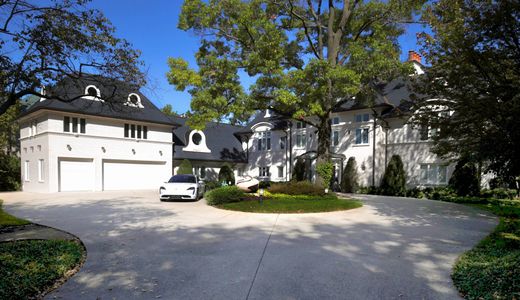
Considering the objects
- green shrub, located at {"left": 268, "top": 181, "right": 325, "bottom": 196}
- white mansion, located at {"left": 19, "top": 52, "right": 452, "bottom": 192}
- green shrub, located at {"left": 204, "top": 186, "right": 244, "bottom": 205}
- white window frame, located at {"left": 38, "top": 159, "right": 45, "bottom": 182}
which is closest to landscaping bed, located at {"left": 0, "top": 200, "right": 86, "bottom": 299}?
green shrub, located at {"left": 204, "top": 186, "right": 244, "bottom": 205}

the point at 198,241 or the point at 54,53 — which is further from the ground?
the point at 54,53

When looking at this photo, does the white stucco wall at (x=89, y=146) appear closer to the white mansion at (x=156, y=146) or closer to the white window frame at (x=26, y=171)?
the white mansion at (x=156, y=146)

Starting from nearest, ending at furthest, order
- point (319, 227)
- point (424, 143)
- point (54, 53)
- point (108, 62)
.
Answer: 1. point (54, 53)
2. point (108, 62)
3. point (319, 227)
4. point (424, 143)

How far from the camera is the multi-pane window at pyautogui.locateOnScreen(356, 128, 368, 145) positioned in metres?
25.4

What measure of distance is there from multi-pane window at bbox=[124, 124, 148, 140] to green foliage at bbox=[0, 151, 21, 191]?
31.8 feet

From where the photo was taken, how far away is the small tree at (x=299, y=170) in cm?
2875

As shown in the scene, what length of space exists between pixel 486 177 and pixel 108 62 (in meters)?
22.0

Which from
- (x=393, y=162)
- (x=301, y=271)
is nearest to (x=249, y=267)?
(x=301, y=271)

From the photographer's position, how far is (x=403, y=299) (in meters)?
4.20

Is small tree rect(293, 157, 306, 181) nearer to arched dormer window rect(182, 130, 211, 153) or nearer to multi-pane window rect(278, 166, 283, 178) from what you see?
multi-pane window rect(278, 166, 283, 178)

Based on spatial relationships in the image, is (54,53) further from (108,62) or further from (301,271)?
(301,271)

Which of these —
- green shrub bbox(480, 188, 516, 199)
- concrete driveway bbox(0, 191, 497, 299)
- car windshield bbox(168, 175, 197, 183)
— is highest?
car windshield bbox(168, 175, 197, 183)

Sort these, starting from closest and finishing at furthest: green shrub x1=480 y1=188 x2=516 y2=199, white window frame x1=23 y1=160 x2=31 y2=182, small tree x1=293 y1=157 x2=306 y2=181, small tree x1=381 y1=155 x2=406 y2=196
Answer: green shrub x1=480 y1=188 x2=516 y2=199 → small tree x1=381 y1=155 x2=406 y2=196 → white window frame x1=23 y1=160 x2=31 y2=182 → small tree x1=293 y1=157 x2=306 y2=181

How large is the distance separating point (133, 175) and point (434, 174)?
22.7 metres
